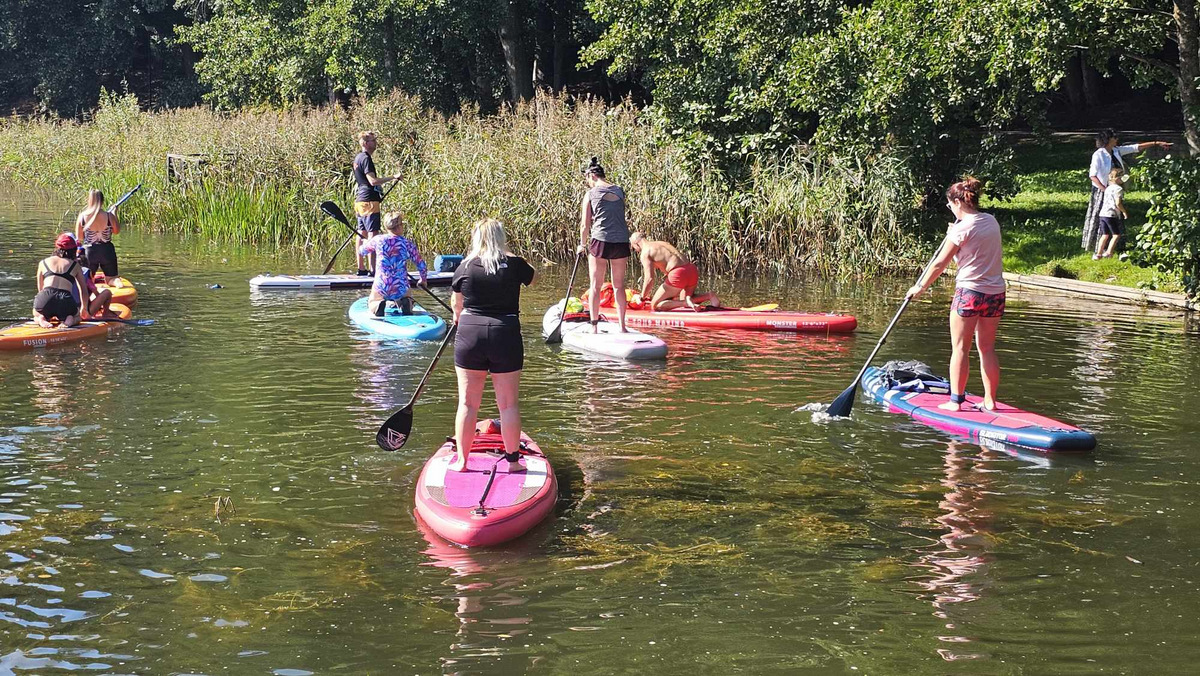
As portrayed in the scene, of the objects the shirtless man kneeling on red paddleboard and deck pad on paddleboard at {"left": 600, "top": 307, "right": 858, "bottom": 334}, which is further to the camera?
the shirtless man kneeling on red paddleboard

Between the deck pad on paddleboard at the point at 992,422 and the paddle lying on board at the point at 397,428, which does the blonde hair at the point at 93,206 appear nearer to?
the paddle lying on board at the point at 397,428

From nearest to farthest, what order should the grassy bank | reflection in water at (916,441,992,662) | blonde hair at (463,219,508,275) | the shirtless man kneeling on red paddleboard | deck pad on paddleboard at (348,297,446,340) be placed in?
1. reflection in water at (916,441,992,662)
2. blonde hair at (463,219,508,275)
3. deck pad on paddleboard at (348,297,446,340)
4. the shirtless man kneeling on red paddleboard
5. the grassy bank

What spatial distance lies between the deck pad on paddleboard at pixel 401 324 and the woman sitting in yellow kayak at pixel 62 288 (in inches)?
113

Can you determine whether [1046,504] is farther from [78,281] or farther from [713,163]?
[713,163]

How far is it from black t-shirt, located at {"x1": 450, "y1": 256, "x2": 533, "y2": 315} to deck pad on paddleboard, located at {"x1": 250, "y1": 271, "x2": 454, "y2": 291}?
905 cm

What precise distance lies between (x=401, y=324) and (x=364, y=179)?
427cm

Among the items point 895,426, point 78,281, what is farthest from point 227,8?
point 895,426

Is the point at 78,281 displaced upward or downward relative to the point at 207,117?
downward

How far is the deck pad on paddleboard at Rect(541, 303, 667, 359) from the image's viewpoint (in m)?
12.0

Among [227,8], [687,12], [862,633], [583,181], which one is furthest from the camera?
[227,8]

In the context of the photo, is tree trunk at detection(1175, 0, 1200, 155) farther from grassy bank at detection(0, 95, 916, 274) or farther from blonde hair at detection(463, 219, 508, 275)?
blonde hair at detection(463, 219, 508, 275)

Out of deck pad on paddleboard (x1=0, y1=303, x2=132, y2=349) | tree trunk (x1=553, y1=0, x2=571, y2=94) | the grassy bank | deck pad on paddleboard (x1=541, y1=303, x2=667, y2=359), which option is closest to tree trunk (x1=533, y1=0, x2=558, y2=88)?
tree trunk (x1=553, y1=0, x2=571, y2=94)

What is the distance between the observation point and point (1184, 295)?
15031 millimetres

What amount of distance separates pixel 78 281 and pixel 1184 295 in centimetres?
1257
